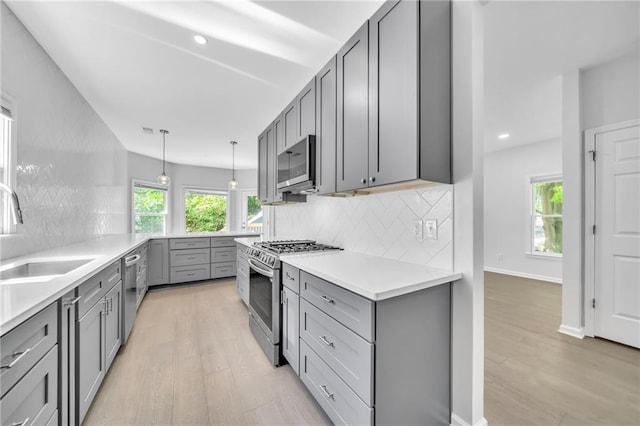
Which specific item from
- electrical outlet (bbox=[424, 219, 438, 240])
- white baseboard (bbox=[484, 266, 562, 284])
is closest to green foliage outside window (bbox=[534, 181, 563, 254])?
white baseboard (bbox=[484, 266, 562, 284])

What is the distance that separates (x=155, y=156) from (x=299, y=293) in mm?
5492

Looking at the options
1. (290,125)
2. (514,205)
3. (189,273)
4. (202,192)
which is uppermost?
(290,125)

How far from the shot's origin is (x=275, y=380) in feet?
6.08

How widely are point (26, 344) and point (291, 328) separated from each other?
52.4 inches

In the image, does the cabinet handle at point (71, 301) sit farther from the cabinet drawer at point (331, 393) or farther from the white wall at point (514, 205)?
the white wall at point (514, 205)

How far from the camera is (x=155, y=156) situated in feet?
18.1

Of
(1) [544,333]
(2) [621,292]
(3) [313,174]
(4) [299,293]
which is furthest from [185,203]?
(2) [621,292]

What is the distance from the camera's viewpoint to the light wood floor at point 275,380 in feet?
4.99

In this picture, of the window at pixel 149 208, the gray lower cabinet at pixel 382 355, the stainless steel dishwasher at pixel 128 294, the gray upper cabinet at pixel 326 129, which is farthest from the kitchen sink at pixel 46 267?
the window at pixel 149 208

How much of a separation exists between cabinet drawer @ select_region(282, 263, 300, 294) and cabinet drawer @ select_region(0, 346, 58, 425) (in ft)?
3.98

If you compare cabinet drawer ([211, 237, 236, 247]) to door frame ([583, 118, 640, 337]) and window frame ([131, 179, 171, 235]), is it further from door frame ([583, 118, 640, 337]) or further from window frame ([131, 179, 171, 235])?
door frame ([583, 118, 640, 337])

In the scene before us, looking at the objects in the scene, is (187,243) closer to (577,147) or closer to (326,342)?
(326,342)

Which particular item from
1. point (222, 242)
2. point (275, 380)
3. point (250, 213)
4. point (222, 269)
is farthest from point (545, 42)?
point (250, 213)

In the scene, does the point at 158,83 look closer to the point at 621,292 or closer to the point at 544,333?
the point at 544,333
